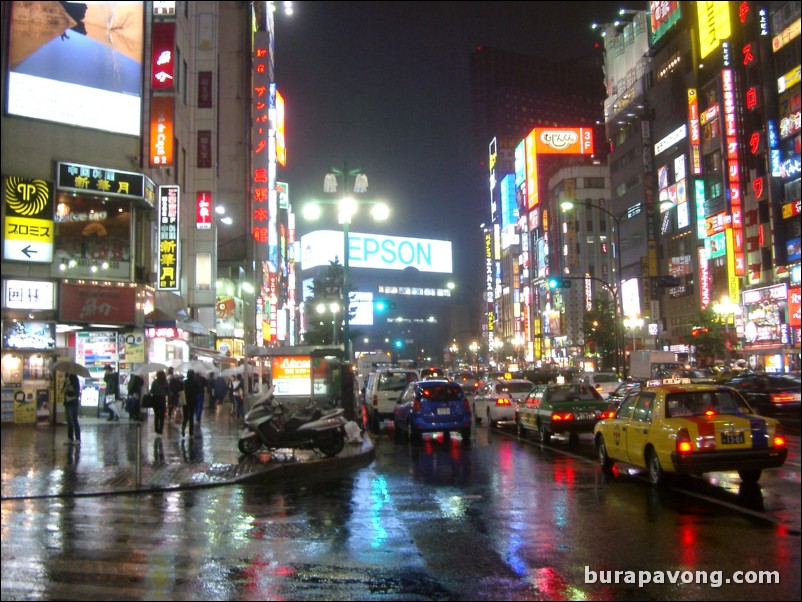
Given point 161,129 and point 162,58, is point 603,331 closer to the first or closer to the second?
point 161,129

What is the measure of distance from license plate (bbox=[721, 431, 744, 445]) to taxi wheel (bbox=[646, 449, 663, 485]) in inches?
39.3

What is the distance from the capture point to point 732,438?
426 inches

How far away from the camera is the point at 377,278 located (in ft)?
352

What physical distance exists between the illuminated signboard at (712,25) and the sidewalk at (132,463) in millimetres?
51934

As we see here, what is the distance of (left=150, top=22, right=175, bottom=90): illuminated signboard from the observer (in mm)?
29469

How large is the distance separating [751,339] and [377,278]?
2388 inches

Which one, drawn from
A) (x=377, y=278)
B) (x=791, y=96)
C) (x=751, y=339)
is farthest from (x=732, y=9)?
(x=377, y=278)

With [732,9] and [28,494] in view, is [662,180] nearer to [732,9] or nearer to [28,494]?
[732,9]

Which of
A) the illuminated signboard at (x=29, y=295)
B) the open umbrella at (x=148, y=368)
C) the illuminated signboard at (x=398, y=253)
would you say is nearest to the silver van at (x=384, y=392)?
the open umbrella at (x=148, y=368)

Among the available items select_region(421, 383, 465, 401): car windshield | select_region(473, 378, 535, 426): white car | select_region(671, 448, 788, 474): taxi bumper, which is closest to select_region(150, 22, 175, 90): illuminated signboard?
select_region(473, 378, 535, 426): white car

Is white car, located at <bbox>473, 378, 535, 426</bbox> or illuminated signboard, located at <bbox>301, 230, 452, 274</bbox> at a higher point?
illuminated signboard, located at <bbox>301, 230, 452, 274</bbox>

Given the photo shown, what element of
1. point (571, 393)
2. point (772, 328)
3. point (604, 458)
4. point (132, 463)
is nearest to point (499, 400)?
point (571, 393)

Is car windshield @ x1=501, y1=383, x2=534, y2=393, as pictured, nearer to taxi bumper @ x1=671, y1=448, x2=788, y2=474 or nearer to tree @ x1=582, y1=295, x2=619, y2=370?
taxi bumper @ x1=671, y1=448, x2=788, y2=474

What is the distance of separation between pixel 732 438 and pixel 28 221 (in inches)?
883
